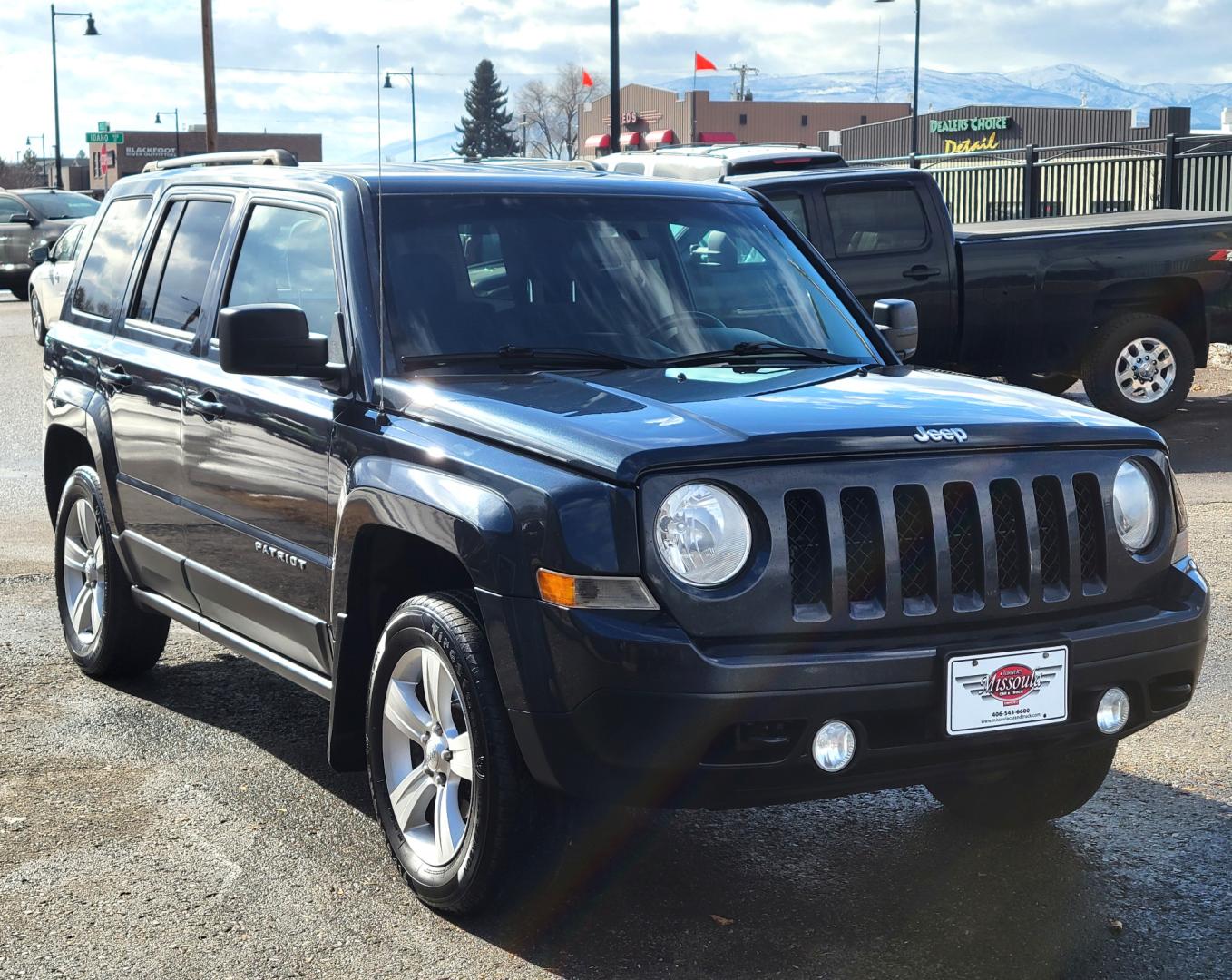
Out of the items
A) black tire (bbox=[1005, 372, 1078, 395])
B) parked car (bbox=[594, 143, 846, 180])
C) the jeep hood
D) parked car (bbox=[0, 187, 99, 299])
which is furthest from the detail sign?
the jeep hood

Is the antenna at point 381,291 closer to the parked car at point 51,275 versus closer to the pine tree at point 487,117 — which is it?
the parked car at point 51,275

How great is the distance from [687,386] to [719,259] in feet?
3.41

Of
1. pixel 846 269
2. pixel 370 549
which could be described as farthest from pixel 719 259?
pixel 846 269

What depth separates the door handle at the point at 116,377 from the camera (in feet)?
19.1

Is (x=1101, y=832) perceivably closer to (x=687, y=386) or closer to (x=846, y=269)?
(x=687, y=386)

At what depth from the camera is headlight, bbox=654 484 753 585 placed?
363 centimetres

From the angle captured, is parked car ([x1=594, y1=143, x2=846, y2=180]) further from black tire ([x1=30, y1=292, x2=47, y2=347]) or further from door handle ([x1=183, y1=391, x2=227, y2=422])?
door handle ([x1=183, y1=391, x2=227, y2=422])

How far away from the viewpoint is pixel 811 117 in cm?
12269

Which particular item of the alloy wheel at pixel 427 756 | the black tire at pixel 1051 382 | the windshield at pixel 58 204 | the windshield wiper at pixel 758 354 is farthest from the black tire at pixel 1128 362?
the windshield at pixel 58 204

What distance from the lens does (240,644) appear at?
5266 mm

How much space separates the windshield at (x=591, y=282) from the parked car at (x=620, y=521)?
1cm

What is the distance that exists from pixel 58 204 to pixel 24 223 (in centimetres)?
120

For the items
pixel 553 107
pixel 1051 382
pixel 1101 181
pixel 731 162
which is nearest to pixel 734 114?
pixel 553 107

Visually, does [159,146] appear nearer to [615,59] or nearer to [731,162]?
[615,59]
